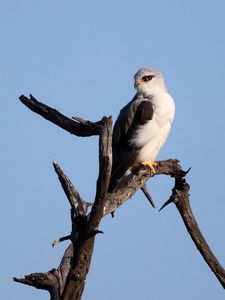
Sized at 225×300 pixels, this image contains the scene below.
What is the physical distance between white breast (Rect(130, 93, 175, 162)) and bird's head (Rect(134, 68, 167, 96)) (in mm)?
402

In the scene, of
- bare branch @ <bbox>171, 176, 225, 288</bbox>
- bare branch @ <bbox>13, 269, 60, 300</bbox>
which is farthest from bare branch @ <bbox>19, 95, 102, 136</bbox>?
bare branch @ <bbox>171, 176, 225, 288</bbox>

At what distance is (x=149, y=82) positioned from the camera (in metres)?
10.9

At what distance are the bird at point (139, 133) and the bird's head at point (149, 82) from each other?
0.34 m

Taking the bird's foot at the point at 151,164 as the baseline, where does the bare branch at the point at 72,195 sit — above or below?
below

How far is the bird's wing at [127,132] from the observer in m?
9.98

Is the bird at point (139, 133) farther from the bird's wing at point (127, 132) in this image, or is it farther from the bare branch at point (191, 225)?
the bare branch at point (191, 225)

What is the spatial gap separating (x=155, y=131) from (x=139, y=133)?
0.78ft

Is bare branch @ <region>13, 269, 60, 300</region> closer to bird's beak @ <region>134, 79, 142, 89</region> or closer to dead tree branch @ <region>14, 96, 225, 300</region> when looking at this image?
dead tree branch @ <region>14, 96, 225, 300</region>

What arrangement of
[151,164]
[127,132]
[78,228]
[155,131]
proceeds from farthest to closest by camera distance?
[155,131] < [127,132] < [151,164] < [78,228]

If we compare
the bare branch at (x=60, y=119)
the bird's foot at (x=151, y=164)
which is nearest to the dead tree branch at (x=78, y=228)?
the bare branch at (x=60, y=119)

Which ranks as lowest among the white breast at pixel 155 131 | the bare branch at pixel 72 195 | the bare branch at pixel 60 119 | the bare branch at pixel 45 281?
the bare branch at pixel 45 281

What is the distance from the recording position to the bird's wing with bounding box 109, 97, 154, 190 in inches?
393

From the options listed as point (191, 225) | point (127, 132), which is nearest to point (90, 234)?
point (191, 225)

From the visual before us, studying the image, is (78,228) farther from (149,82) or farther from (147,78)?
(147,78)
